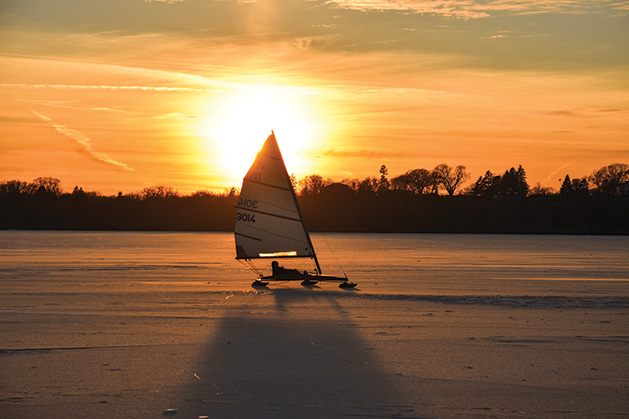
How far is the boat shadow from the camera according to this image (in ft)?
33.1

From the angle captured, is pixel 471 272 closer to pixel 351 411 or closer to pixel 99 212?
pixel 351 411

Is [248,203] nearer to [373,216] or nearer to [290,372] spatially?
[290,372]

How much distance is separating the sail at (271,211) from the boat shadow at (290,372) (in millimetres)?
9121

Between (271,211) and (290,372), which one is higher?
(271,211)

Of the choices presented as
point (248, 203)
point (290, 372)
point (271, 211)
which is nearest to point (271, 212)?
point (271, 211)

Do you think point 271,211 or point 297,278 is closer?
point 297,278

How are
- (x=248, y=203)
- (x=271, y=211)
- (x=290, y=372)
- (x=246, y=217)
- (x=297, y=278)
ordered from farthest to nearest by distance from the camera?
(x=246, y=217) < (x=248, y=203) < (x=271, y=211) < (x=297, y=278) < (x=290, y=372)

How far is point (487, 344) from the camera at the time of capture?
48.9ft

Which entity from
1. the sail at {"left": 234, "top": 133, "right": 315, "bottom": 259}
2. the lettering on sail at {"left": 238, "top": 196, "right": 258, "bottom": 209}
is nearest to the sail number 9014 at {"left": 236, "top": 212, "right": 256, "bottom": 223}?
the sail at {"left": 234, "top": 133, "right": 315, "bottom": 259}

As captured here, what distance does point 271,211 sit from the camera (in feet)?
92.4

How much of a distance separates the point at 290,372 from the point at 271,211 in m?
16.1

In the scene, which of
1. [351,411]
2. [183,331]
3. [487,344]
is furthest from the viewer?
[183,331]

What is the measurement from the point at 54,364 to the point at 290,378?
4163mm

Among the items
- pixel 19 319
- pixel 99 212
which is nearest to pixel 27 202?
pixel 99 212
